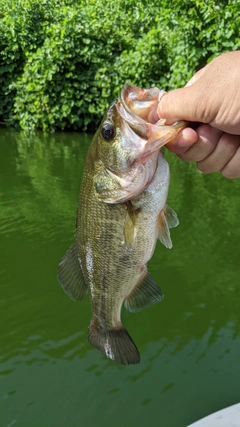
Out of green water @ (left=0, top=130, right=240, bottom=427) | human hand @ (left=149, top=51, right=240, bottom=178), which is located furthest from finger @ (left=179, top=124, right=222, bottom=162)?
green water @ (left=0, top=130, right=240, bottom=427)

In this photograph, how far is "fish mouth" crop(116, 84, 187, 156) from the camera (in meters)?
1.76

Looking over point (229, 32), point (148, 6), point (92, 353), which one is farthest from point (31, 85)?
point (92, 353)

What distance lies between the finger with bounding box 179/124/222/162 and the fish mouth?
0.61 ft

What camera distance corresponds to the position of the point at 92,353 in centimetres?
400

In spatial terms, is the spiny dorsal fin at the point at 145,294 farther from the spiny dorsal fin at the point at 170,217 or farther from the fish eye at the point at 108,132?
the fish eye at the point at 108,132

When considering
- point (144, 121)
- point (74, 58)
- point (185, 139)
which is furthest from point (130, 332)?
point (74, 58)

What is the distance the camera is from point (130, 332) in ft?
14.1

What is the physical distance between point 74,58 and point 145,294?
1410 centimetres

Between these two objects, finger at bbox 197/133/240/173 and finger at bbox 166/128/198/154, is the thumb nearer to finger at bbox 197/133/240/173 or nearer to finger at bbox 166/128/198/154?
finger at bbox 166/128/198/154

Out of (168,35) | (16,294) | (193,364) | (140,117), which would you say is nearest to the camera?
(140,117)

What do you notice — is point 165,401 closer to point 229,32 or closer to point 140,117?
point 140,117

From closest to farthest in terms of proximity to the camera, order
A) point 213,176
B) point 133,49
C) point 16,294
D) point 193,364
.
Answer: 1. point 193,364
2. point 16,294
3. point 213,176
4. point 133,49

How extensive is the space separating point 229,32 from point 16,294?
8334 millimetres

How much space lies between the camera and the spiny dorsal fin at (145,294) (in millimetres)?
2096
